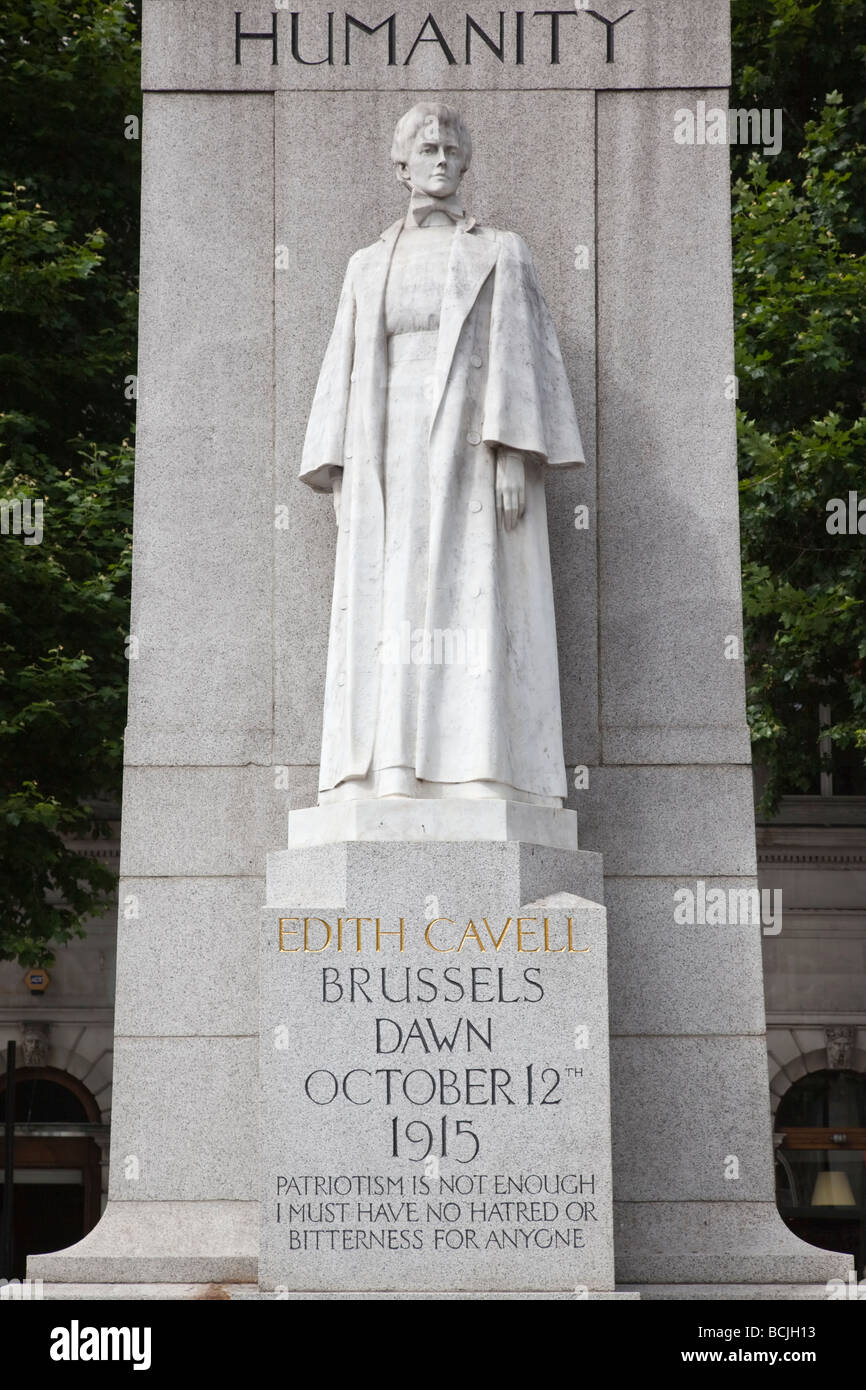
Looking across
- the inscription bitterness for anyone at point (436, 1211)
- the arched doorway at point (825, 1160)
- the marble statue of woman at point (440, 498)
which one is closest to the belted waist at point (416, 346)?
the marble statue of woman at point (440, 498)

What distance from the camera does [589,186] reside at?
1483cm

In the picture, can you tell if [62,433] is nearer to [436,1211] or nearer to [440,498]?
[440,498]

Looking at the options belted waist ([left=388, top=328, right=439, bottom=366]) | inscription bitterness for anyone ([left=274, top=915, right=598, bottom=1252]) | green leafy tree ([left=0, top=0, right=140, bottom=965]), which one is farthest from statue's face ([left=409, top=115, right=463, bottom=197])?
green leafy tree ([left=0, top=0, right=140, bottom=965])

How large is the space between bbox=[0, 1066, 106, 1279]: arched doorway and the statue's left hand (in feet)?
73.6

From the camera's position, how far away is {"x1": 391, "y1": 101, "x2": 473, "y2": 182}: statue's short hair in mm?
13578

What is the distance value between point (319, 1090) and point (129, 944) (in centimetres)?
239

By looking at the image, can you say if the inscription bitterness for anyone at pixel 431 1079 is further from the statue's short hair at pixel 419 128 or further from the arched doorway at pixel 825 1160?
the arched doorway at pixel 825 1160

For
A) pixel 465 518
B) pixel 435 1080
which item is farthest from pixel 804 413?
pixel 435 1080

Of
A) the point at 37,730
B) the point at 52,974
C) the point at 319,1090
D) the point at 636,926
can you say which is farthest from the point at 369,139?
the point at 52,974

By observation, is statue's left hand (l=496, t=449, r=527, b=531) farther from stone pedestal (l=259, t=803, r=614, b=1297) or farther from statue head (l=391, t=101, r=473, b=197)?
stone pedestal (l=259, t=803, r=614, b=1297)

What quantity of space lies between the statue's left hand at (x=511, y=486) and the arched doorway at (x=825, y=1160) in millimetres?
22283

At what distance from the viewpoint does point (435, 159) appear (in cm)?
1362

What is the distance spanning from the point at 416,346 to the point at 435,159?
3.90ft

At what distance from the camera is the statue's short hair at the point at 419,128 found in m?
13.6
